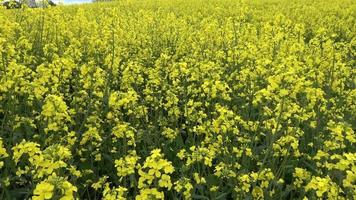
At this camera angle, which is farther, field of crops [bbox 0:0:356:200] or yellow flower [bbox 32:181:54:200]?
field of crops [bbox 0:0:356:200]

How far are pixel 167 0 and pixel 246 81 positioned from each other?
56.9 feet

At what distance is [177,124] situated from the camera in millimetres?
4711

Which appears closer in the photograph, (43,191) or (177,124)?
(43,191)

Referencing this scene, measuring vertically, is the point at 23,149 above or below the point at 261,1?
below

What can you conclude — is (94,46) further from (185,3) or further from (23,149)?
(185,3)

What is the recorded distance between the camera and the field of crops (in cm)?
293

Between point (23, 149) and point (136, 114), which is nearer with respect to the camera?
point (23, 149)

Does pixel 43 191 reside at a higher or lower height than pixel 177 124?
higher

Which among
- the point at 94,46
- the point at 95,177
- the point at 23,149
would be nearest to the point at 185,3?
the point at 94,46

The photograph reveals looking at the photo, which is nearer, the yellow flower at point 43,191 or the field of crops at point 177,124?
the yellow flower at point 43,191

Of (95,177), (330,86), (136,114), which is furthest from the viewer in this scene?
(330,86)

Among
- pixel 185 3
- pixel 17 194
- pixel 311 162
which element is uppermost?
pixel 185 3

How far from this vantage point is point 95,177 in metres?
4.01

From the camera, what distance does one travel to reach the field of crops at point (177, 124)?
293 centimetres
